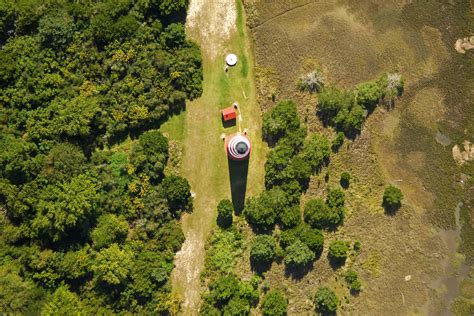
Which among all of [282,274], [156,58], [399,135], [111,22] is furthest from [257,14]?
[282,274]

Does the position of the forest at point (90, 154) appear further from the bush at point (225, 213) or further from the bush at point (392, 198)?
Result: the bush at point (392, 198)

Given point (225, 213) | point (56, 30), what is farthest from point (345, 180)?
point (56, 30)

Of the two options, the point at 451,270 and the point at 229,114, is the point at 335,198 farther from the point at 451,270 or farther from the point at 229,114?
the point at 451,270

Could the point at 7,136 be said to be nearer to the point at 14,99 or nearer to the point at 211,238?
the point at 14,99

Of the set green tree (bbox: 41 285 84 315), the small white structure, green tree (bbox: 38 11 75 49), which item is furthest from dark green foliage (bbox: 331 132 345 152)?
green tree (bbox: 41 285 84 315)

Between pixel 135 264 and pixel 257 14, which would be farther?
pixel 257 14

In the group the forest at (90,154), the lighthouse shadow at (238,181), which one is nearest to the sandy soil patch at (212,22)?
the forest at (90,154)

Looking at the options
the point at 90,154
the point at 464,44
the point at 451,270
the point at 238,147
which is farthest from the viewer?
the point at 451,270
